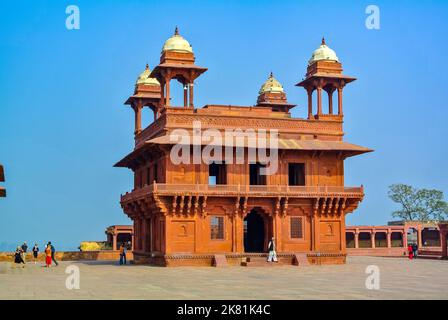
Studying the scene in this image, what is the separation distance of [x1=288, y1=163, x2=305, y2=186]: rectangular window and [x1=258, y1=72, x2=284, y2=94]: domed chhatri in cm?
1211

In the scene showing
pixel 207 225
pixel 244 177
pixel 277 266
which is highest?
pixel 244 177

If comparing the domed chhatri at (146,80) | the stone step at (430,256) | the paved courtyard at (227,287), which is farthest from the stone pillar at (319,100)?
the stone step at (430,256)

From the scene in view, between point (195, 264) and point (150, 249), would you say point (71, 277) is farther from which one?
point (150, 249)

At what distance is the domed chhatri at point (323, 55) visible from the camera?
41.8 m

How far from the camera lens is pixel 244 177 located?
37375 mm

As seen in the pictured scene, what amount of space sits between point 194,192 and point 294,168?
7571 millimetres

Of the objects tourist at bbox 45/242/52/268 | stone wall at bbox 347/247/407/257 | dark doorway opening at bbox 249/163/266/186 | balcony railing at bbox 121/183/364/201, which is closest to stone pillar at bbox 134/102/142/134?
balcony railing at bbox 121/183/364/201

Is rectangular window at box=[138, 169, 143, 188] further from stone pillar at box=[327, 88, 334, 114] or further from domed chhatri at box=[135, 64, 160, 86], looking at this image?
stone pillar at box=[327, 88, 334, 114]

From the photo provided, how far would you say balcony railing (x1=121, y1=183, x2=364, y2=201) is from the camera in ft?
115

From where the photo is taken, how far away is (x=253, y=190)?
36719 mm

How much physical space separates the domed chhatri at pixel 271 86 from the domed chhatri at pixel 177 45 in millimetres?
13675

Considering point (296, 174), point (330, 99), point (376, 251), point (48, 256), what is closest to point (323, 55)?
point (330, 99)

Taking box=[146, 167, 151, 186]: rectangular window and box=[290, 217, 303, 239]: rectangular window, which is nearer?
box=[290, 217, 303, 239]: rectangular window
